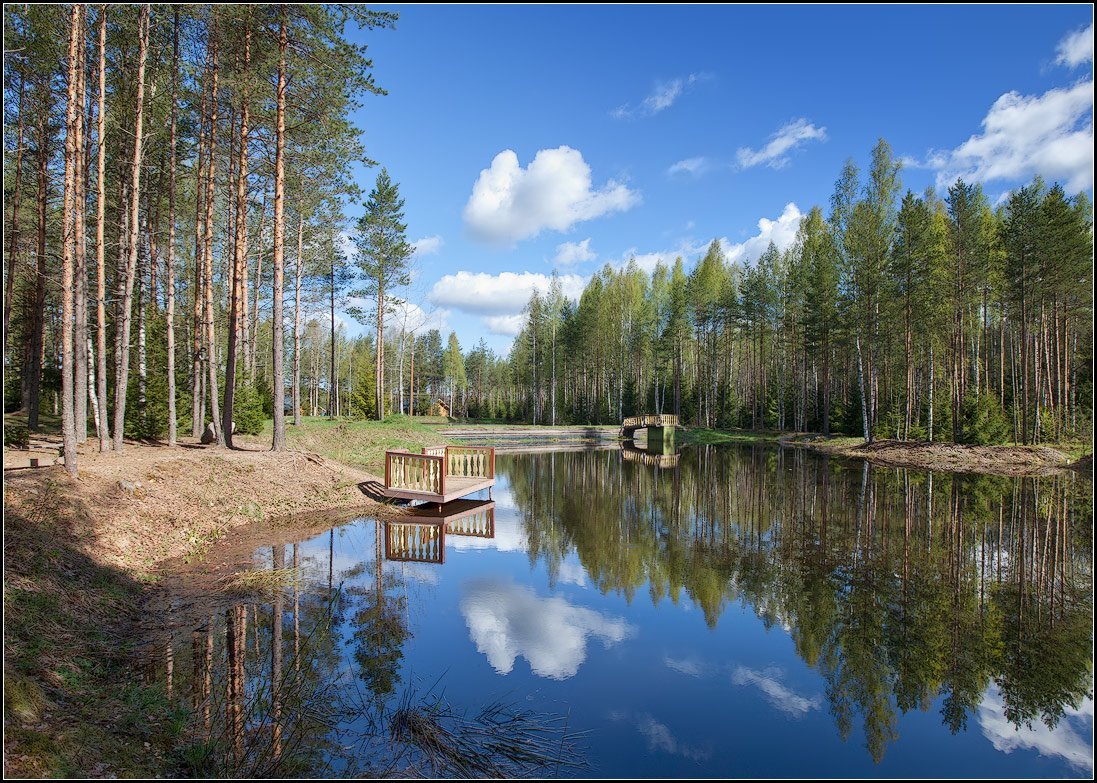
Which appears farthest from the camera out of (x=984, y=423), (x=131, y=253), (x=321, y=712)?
(x=984, y=423)

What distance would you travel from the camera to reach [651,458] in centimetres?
2969

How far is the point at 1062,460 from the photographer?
2133 centimetres

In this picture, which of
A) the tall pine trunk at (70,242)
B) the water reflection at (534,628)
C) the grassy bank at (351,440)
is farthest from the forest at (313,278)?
the water reflection at (534,628)

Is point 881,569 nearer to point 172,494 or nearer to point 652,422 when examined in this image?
point 172,494

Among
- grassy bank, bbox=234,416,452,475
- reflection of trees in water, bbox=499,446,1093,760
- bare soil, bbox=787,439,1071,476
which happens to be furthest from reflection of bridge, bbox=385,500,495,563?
bare soil, bbox=787,439,1071,476

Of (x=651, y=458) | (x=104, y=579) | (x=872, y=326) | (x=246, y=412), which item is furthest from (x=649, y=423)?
(x=104, y=579)

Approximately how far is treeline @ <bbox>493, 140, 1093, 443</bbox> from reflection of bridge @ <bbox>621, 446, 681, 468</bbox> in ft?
37.6

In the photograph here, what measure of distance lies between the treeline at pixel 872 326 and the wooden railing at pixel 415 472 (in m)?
25.2

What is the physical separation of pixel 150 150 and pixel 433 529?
1488 cm

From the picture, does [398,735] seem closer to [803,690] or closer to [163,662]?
[163,662]

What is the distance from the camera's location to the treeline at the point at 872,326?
24.8 m

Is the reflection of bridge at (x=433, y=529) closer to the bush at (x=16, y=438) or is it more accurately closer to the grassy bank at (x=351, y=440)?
the grassy bank at (x=351, y=440)

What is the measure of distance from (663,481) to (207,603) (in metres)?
16.2

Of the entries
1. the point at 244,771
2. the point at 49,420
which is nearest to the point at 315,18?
the point at 244,771
